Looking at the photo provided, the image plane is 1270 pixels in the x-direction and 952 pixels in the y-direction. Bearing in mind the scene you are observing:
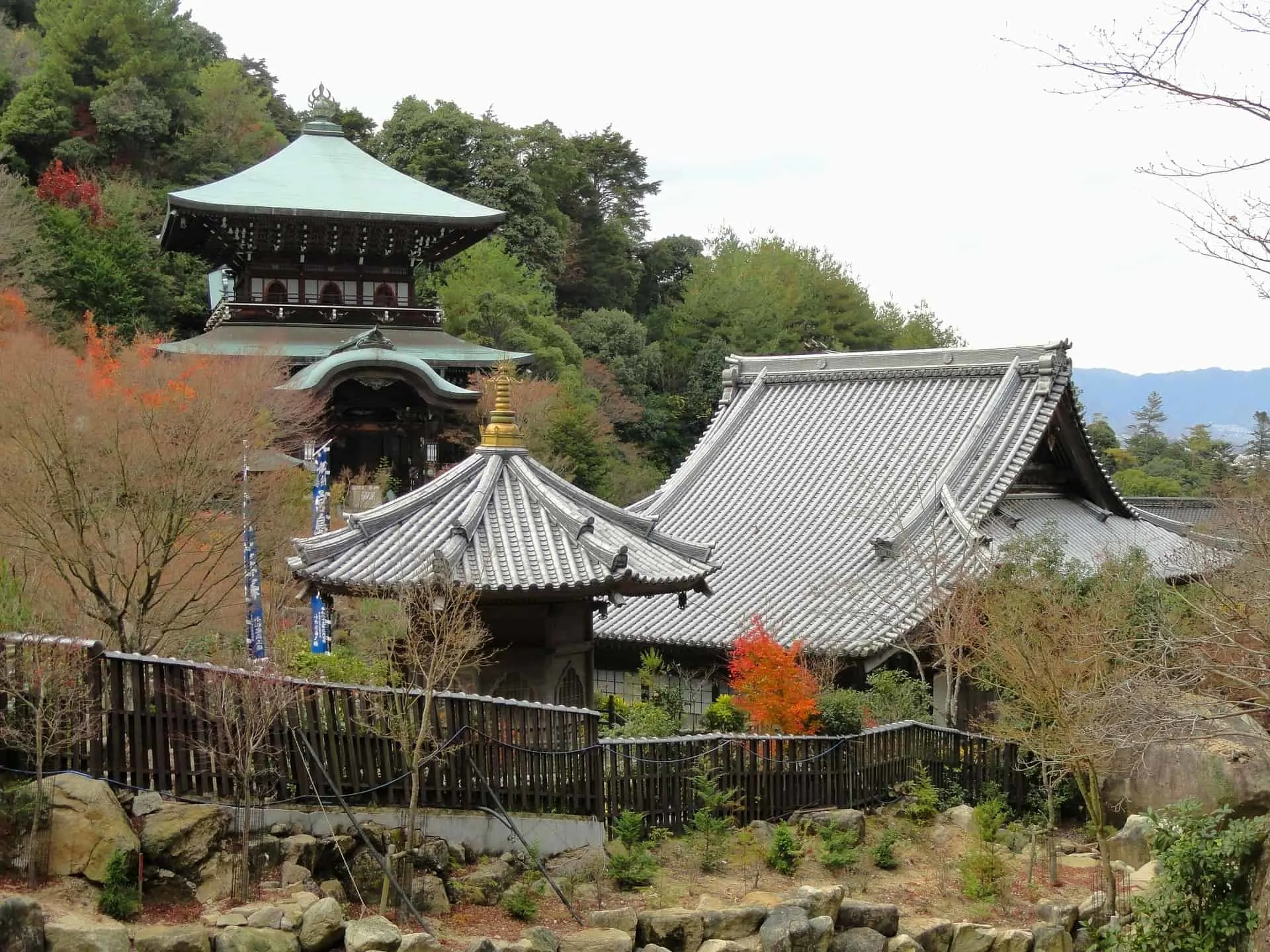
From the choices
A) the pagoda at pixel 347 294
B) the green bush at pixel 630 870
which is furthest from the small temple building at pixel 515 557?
the pagoda at pixel 347 294

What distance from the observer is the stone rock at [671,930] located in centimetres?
926

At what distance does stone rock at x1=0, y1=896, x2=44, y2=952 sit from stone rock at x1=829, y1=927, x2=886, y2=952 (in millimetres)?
5512

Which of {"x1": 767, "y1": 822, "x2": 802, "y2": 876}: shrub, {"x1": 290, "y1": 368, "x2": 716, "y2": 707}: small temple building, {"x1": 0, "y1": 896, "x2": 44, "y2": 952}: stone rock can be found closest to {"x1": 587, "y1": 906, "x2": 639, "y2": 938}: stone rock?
{"x1": 767, "y1": 822, "x2": 802, "y2": 876}: shrub

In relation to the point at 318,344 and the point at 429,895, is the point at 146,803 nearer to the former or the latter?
the point at 429,895

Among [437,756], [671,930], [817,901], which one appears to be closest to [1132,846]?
[817,901]

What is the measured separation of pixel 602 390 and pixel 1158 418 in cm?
4479

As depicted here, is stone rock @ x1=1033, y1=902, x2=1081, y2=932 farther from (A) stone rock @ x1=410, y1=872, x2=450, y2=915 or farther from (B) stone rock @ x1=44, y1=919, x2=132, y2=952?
(B) stone rock @ x1=44, y1=919, x2=132, y2=952

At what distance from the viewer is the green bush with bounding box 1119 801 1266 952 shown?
407 inches

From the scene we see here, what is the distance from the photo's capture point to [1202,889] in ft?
34.4

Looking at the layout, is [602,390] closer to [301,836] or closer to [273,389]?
[273,389]

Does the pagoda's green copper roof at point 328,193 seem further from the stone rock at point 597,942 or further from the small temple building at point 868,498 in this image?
the stone rock at point 597,942

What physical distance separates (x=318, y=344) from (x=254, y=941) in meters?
23.6

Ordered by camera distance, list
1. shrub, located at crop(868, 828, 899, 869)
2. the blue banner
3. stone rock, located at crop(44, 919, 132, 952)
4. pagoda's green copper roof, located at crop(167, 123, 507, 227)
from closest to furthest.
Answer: stone rock, located at crop(44, 919, 132, 952), shrub, located at crop(868, 828, 899, 869), the blue banner, pagoda's green copper roof, located at crop(167, 123, 507, 227)

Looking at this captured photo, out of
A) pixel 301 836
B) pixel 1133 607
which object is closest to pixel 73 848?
pixel 301 836
